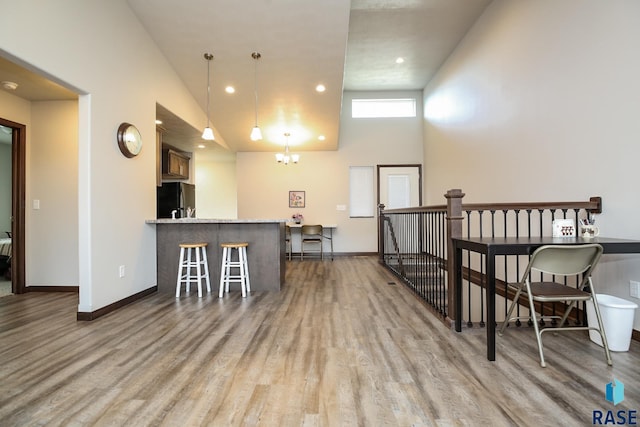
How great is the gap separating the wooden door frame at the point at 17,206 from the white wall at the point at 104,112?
3.8 inches

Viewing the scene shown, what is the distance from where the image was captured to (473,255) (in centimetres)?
494

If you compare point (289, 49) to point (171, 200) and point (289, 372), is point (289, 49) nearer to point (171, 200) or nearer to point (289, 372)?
point (171, 200)

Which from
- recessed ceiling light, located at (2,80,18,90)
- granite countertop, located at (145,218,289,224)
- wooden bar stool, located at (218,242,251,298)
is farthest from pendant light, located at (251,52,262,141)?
recessed ceiling light, located at (2,80,18,90)

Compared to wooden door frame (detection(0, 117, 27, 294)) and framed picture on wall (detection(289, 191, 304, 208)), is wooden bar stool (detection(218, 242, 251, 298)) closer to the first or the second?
wooden door frame (detection(0, 117, 27, 294))

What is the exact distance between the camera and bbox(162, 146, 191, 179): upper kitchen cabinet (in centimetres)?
561

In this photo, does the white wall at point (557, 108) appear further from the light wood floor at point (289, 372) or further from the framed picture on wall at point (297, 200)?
the framed picture on wall at point (297, 200)

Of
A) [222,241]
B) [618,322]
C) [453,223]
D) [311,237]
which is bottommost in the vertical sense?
[618,322]

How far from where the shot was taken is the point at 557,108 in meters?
2.98

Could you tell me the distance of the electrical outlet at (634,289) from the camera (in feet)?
7.45

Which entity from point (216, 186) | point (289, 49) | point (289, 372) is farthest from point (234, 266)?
point (216, 186)

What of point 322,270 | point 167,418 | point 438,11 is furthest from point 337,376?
point 438,11

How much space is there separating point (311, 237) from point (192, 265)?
3704mm

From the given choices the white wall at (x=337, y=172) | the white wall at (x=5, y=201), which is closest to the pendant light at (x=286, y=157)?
the white wall at (x=337, y=172)

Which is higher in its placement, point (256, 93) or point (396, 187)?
point (256, 93)
